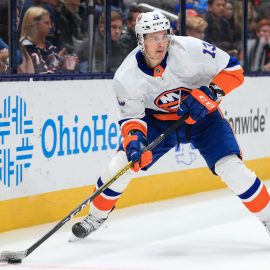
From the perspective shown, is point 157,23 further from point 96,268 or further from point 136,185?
point 136,185

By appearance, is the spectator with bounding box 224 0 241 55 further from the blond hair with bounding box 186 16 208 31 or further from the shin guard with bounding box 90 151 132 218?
the shin guard with bounding box 90 151 132 218

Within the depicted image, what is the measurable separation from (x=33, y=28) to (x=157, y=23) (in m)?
1.21

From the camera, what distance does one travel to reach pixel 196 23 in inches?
288

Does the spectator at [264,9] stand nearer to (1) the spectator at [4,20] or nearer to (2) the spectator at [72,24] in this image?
(2) the spectator at [72,24]

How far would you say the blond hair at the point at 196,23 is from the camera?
7234 millimetres

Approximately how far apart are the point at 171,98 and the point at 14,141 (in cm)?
101

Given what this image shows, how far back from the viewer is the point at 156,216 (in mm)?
6098

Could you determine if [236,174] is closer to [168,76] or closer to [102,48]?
[168,76]

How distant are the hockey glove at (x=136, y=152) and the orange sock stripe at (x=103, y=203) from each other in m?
0.37

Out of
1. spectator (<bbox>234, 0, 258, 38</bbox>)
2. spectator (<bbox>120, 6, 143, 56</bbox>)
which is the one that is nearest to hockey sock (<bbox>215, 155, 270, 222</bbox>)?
spectator (<bbox>120, 6, 143, 56</bbox>)

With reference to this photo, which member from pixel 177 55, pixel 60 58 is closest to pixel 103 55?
pixel 60 58

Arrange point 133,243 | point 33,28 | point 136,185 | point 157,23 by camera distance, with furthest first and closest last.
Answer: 1. point 136,185
2. point 33,28
3. point 133,243
4. point 157,23

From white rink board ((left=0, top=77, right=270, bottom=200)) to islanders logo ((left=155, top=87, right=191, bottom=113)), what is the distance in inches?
36.5

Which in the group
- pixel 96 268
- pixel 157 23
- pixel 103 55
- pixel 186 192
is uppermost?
pixel 157 23
